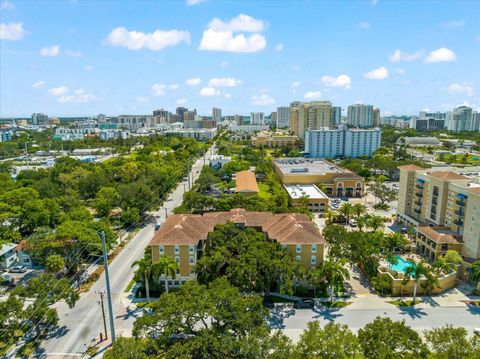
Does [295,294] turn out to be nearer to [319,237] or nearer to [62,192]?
[319,237]

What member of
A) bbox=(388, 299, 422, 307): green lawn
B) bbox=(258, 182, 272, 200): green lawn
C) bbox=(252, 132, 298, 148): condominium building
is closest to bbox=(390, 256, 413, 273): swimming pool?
bbox=(388, 299, 422, 307): green lawn

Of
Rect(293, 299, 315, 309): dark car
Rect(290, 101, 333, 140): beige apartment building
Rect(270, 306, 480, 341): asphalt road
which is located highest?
Rect(290, 101, 333, 140): beige apartment building

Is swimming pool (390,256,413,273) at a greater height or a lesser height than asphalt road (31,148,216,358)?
greater

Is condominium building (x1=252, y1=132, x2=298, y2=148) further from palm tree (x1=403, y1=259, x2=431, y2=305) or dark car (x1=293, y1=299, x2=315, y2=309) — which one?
dark car (x1=293, y1=299, x2=315, y2=309)

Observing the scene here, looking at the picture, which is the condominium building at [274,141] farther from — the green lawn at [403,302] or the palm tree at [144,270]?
the palm tree at [144,270]

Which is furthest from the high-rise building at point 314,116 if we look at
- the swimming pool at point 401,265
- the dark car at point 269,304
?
the dark car at point 269,304
